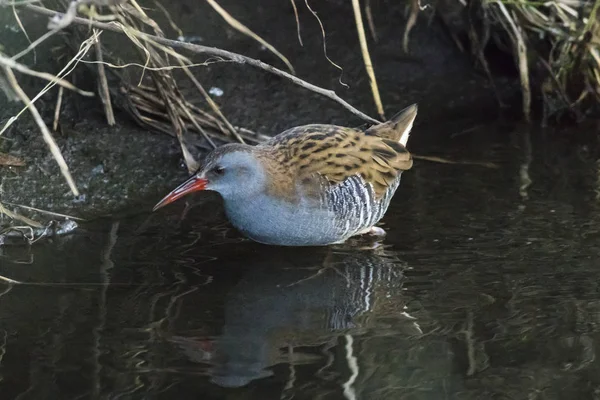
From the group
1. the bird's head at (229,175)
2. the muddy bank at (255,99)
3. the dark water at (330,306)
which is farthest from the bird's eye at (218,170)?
the muddy bank at (255,99)

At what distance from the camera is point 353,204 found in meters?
4.17

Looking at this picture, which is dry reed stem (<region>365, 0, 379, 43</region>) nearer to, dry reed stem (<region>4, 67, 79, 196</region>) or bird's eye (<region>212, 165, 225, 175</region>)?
bird's eye (<region>212, 165, 225, 175</region>)

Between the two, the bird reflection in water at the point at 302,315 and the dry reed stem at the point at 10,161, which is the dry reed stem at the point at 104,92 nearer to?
the dry reed stem at the point at 10,161

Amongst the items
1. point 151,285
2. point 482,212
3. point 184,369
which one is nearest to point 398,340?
point 184,369

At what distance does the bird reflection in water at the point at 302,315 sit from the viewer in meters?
3.18

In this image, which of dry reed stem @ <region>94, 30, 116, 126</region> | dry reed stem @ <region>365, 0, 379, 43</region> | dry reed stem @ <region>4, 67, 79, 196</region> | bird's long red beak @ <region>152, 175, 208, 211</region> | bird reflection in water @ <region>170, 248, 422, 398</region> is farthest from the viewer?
dry reed stem @ <region>365, 0, 379, 43</region>

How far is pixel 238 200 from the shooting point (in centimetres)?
409

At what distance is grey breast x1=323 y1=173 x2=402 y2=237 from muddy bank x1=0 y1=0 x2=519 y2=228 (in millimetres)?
1012

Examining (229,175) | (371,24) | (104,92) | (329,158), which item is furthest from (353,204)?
(371,24)

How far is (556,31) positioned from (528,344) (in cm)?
254

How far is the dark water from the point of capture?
3.07 meters

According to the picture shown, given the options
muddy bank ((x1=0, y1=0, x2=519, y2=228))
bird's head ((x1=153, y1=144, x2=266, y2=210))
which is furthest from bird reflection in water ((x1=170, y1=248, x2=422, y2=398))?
muddy bank ((x1=0, y1=0, x2=519, y2=228))

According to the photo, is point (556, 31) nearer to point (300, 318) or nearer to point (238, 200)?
point (238, 200)

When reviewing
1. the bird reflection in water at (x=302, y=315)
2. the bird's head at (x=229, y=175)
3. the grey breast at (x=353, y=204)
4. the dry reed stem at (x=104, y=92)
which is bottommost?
the bird reflection in water at (x=302, y=315)
